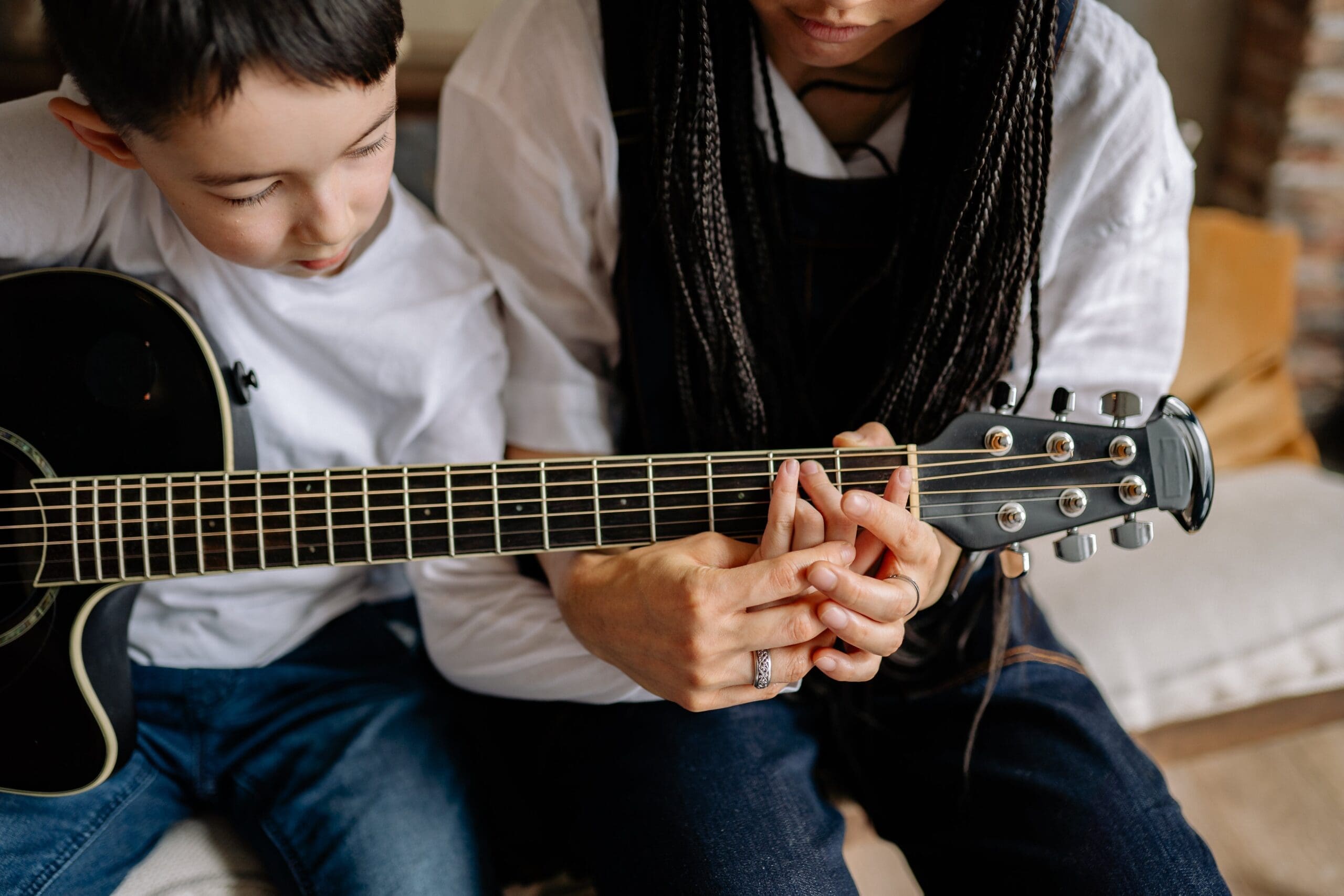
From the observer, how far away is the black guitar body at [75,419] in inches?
28.0

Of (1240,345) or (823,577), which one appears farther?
(1240,345)

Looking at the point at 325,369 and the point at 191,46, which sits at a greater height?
the point at 191,46

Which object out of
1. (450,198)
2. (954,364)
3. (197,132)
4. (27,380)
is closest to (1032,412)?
(954,364)

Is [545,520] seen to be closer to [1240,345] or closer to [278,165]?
[278,165]

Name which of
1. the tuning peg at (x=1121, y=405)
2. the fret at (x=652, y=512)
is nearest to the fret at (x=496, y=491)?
the fret at (x=652, y=512)

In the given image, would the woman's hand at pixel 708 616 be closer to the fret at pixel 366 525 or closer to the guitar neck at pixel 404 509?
the guitar neck at pixel 404 509

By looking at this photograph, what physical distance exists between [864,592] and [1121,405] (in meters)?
0.24

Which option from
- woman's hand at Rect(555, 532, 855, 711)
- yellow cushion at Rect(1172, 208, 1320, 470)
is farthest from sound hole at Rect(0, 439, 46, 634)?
yellow cushion at Rect(1172, 208, 1320, 470)

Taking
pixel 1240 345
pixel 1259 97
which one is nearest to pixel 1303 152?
pixel 1259 97

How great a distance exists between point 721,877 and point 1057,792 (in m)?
0.29

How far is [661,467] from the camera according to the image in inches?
27.1

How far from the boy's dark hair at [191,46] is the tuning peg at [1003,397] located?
492 millimetres

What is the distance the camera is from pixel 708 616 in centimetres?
64

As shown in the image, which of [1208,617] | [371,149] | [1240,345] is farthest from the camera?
[1240,345]
